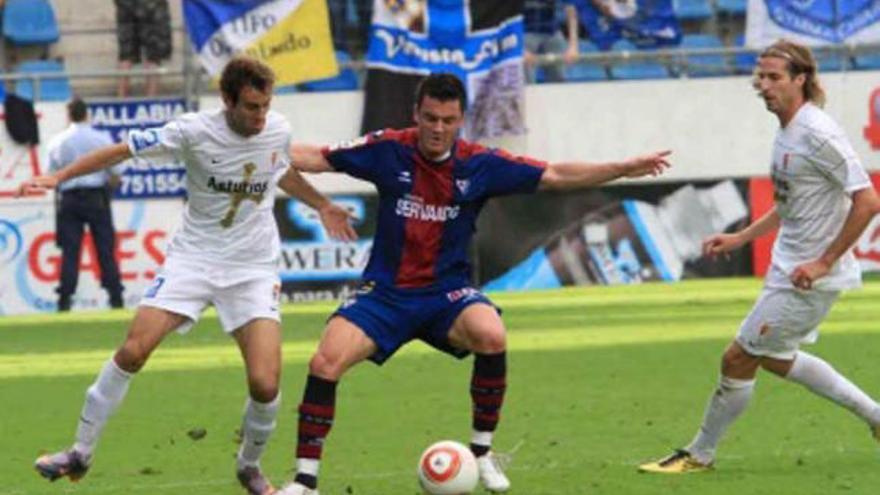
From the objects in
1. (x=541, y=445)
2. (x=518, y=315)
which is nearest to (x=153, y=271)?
(x=518, y=315)

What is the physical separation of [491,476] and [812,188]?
2.15 metres

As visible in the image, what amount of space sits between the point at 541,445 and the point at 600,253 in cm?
1480

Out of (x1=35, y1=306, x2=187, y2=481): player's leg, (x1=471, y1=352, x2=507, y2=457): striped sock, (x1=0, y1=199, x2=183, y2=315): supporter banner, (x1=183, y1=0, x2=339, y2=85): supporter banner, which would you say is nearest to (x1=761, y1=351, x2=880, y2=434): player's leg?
(x1=471, y1=352, x2=507, y2=457): striped sock

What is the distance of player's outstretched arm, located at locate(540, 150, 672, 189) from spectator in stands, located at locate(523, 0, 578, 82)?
54.4ft

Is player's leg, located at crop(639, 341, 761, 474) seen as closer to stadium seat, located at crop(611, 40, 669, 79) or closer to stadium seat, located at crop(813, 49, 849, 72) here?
stadium seat, located at crop(611, 40, 669, 79)

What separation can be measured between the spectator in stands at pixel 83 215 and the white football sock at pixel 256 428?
13.0 m

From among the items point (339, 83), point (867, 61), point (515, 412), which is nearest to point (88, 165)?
point (515, 412)

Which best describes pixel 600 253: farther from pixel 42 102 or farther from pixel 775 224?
pixel 775 224

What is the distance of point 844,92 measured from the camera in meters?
28.2

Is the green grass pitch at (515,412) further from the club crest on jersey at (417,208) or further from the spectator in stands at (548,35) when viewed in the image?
the spectator in stands at (548,35)

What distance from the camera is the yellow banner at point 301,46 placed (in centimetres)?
2595

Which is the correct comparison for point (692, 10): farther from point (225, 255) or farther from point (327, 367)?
point (327, 367)

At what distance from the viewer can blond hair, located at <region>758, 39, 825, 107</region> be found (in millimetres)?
11016

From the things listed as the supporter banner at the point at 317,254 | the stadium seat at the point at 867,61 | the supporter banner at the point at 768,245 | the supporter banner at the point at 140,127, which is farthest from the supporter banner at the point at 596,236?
the supporter banner at the point at 140,127
